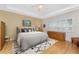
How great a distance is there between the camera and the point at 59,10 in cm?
142

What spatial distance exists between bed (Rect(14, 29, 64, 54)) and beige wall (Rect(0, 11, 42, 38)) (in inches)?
4.8

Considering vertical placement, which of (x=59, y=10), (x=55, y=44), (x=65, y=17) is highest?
(x=59, y=10)

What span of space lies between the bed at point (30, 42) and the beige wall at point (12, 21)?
0.40 ft

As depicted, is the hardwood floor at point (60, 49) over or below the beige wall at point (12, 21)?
below

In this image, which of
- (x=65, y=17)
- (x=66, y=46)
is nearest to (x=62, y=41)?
(x=66, y=46)

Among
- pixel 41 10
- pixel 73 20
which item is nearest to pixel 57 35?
pixel 73 20

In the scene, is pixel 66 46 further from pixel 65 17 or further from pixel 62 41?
pixel 65 17

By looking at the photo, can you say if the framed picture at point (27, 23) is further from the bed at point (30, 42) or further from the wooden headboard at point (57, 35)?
the wooden headboard at point (57, 35)

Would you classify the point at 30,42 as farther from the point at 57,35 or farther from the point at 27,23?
the point at 57,35

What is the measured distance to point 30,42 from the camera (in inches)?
66.6

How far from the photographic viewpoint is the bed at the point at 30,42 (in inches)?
58.2

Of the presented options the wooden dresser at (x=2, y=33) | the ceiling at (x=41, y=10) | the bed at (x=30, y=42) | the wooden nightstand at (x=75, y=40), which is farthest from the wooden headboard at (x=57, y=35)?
the wooden dresser at (x=2, y=33)
